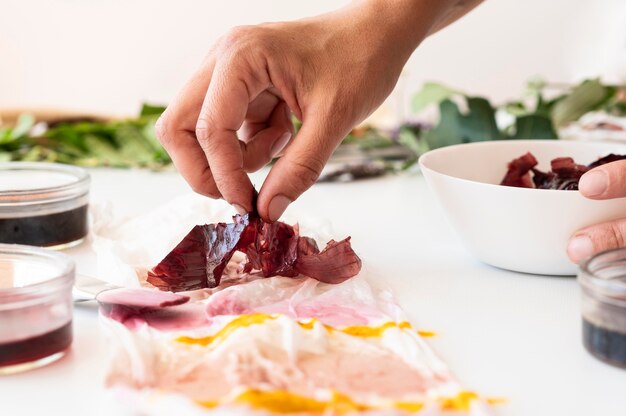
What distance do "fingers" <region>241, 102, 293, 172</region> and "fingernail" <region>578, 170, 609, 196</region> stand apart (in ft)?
1.54

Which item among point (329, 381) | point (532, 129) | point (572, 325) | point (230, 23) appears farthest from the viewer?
point (230, 23)

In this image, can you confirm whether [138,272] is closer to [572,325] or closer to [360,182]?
[572,325]

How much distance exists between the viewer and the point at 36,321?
75 centimetres

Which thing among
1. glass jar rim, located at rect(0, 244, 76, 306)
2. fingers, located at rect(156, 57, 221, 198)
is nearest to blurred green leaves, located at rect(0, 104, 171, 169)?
fingers, located at rect(156, 57, 221, 198)

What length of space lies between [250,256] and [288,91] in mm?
213

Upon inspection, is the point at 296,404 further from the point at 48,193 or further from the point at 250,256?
the point at 48,193

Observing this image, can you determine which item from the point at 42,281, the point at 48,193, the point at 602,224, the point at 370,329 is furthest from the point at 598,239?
the point at 48,193

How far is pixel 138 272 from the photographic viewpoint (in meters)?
1.02

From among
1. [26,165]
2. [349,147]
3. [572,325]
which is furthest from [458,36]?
[572,325]

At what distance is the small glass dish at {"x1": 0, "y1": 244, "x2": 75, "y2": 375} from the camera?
732 mm

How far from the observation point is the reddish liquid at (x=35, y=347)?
739mm

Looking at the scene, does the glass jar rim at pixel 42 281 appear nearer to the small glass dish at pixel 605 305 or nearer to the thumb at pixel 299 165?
the thumb at pixel 299 165

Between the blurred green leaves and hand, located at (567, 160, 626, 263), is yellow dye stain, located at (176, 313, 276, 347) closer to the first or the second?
hand, located at (567, 160, 626, 263)

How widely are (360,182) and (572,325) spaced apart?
0.86m
